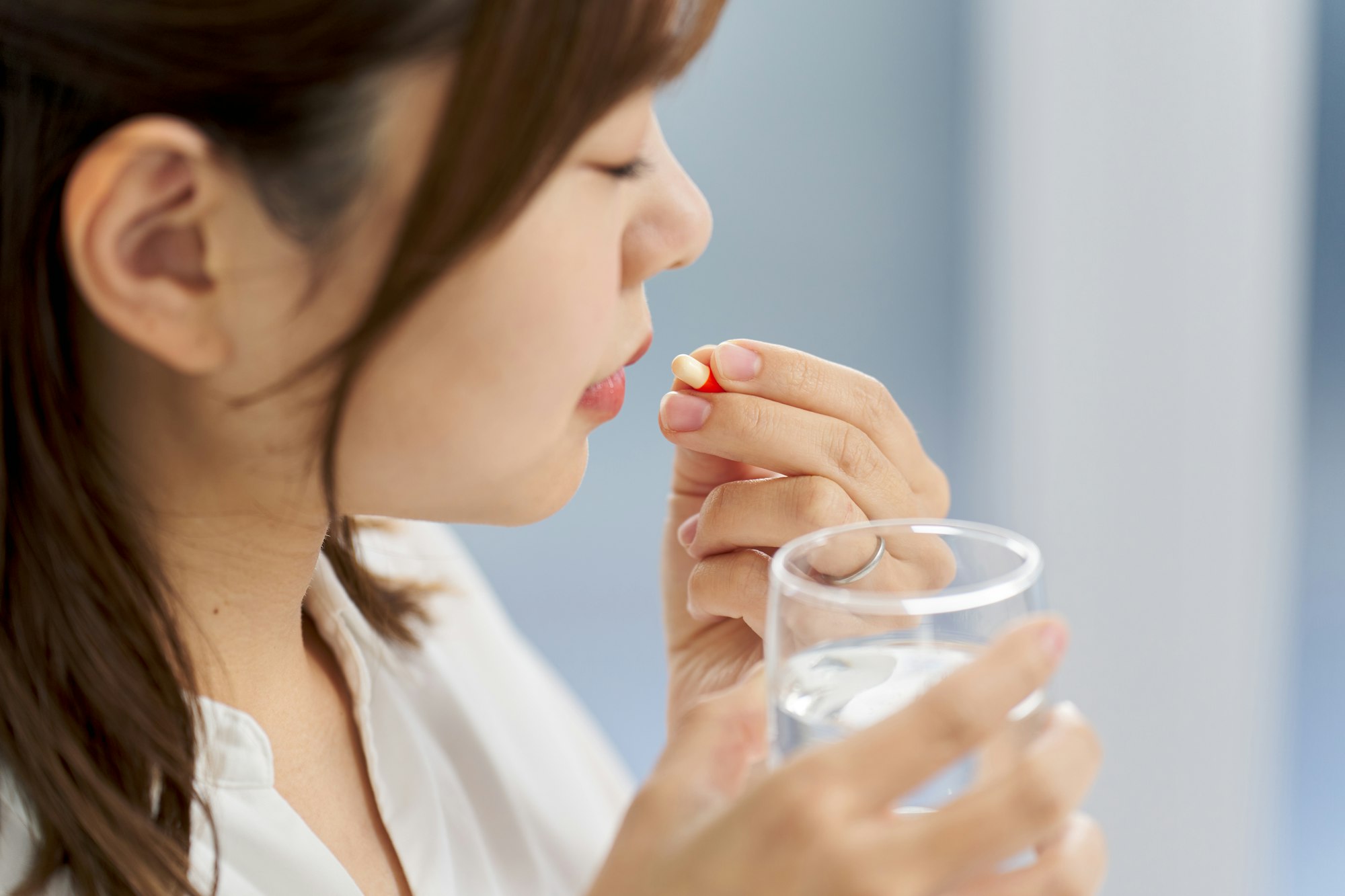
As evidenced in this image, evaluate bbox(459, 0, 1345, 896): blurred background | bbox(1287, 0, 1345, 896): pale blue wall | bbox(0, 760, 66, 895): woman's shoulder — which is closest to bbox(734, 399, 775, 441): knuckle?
bbox(0, 760, 66, 895): woman's shoulder

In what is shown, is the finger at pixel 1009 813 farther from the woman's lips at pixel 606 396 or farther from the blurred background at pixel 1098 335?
the blurred background at pixel 1098 335

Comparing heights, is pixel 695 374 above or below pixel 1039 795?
above

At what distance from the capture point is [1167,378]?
1672 mm

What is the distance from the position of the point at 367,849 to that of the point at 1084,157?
4.55ft

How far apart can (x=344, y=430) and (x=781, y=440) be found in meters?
0.30

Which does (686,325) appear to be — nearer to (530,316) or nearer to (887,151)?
(887,151)

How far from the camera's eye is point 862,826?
17.7 inches

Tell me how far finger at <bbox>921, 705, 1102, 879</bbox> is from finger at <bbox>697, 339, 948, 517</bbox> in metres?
0.38

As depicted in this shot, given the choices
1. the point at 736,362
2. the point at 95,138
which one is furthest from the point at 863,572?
the point at 95,138

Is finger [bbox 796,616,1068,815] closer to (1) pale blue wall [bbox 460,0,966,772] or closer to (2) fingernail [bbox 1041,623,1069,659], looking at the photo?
(2) fingernail [bbox 1041,623,1069,659]

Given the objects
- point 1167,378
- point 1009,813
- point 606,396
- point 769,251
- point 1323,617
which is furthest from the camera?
point 769,251

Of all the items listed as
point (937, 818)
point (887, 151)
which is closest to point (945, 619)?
point (937, 818)

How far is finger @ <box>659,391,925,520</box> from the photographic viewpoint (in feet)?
2.61

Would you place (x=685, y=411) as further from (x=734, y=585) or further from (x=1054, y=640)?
(x=1054, y=640)
